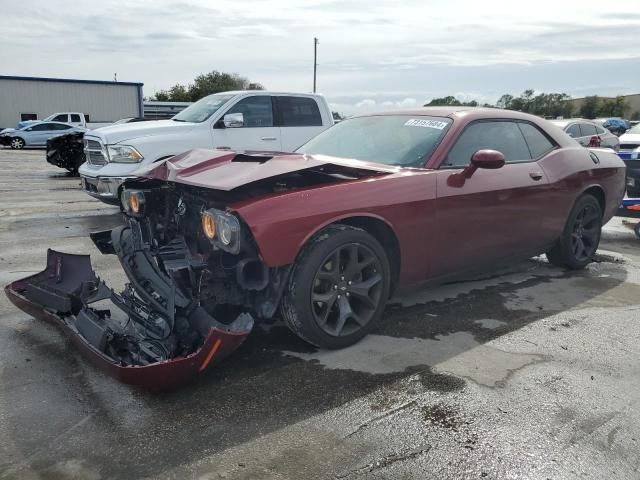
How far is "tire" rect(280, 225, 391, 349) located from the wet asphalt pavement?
165mm

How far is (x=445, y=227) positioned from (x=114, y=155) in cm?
518

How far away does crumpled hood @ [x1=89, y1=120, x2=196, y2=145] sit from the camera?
7457 mm

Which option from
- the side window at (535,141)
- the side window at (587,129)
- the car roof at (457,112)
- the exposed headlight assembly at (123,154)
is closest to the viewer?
the car roof at (457,112)

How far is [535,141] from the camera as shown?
5043 millimetres

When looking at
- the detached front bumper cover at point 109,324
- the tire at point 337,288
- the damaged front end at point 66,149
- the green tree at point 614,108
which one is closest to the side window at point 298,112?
the detached front bumper cover at point 109,324

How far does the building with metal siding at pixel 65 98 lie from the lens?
37.5 metres

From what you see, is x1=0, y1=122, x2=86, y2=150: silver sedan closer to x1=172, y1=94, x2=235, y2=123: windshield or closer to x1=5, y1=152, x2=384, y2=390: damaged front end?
x1=172, y1=94, x2=235, y2=123: windshield

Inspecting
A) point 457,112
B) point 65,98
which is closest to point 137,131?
point 457,112

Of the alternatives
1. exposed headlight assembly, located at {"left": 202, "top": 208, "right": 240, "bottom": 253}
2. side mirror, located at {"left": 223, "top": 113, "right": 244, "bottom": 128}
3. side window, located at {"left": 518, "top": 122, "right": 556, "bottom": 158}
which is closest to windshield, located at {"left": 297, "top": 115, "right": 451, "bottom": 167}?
side window, located at {"left": 518, "top": 122, "right": 556, "bottom": 158}

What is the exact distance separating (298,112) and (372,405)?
688 centimetres

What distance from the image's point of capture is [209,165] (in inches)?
139

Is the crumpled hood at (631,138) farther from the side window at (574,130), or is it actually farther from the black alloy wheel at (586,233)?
the black alloy wheel at (586,233)

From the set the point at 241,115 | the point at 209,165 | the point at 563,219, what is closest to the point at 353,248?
the point at 209,165

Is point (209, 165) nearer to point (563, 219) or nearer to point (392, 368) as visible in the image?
point (392, 368)
